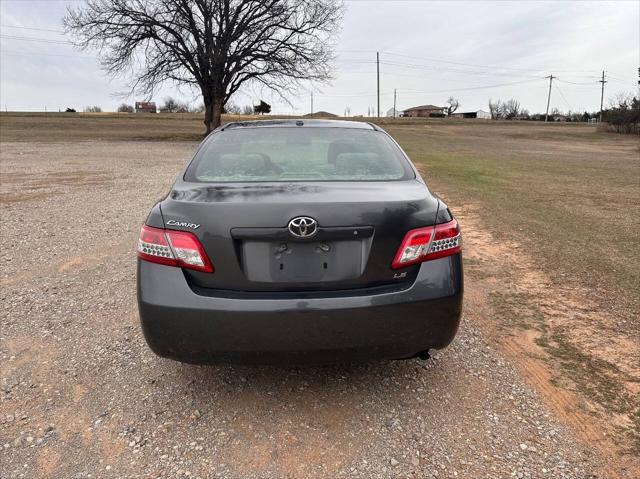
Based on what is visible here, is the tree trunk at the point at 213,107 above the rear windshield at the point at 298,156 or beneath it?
above

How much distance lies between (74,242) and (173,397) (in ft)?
13.8

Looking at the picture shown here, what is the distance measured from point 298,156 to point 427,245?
1.24 meters

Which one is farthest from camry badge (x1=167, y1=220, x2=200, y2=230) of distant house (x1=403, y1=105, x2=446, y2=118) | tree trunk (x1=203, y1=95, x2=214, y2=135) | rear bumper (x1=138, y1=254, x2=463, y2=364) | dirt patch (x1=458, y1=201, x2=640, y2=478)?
distant house (x1=403, y1=105, x2=446, y2=118)

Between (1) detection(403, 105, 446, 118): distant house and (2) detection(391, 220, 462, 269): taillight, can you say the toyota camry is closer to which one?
(2) detection(391, 220, 462, 269): taillight

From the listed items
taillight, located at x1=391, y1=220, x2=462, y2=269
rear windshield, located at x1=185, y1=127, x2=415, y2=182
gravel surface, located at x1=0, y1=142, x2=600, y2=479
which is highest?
rear windshield, located at x1=185, y1=127, x2=415, y2=182

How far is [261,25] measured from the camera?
91.6 feet

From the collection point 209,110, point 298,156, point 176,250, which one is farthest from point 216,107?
point 176,250

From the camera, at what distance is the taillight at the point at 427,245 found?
2.30 meters

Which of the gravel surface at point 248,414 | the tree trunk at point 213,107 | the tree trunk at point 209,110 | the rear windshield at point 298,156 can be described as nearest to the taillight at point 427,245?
the rear windshield at point 298,156

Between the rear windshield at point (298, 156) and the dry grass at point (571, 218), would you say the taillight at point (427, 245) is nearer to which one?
the rear windshield at point (298, 156)

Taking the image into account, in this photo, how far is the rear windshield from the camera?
111 inches

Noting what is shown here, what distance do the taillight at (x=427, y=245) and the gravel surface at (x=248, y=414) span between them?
2.84ft

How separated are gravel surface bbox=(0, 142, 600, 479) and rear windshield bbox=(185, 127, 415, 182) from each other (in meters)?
1.20

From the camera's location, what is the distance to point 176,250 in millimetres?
2283
